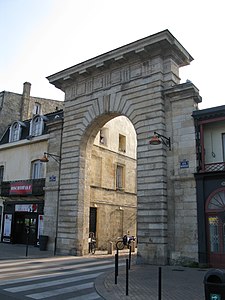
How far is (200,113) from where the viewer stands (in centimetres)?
1322

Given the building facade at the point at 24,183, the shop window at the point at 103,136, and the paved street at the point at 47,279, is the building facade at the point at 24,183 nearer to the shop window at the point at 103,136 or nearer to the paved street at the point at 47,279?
the shop window at the point at 103,136

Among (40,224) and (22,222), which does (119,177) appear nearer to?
(40,224)

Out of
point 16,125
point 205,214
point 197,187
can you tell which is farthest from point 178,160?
point 16,125

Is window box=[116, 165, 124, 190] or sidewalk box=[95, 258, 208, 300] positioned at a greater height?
window box=[116, 165, 124, 190]

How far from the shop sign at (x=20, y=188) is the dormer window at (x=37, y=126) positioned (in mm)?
3481

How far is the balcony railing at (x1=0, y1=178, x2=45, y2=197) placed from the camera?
19281mm

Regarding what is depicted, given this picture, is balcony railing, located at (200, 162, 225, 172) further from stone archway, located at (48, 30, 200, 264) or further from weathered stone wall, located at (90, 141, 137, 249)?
weathered stone wall, located at (90, 141, 137, 249)

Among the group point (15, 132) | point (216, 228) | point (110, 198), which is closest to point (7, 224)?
point (15, 132)

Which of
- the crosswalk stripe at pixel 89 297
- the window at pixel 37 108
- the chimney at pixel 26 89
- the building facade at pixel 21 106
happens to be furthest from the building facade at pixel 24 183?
the crosswalk stripe at pixel 89 297

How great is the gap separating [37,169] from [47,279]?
12.3m

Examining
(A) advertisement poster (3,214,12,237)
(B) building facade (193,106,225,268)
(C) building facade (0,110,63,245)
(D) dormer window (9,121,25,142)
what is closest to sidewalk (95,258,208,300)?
(B) building facade (193,106,225,268)

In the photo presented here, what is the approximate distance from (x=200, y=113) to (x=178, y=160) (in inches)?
83.6

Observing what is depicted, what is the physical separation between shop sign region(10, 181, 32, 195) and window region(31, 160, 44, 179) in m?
0.89

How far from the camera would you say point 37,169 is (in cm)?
2094
